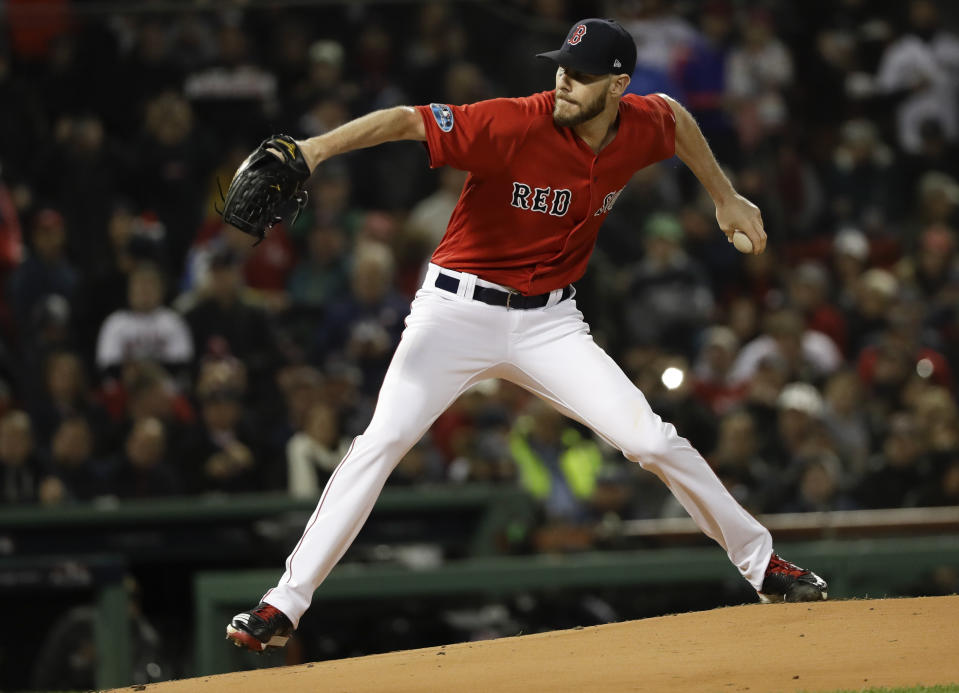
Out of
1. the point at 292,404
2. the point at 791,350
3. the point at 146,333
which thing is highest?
the point at 146,333

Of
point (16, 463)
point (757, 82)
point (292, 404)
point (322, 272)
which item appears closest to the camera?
point (16, 463)

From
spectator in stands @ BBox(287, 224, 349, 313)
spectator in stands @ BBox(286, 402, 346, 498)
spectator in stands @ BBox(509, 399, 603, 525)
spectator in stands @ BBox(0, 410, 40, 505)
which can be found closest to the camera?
spectator in stands @ BBox(0, 410, 40, 505)

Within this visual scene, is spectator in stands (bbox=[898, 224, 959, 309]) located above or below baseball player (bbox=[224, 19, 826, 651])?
below

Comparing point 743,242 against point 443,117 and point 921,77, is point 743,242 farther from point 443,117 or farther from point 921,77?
point 921,77

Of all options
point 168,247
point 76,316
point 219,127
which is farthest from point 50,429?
point 219,127

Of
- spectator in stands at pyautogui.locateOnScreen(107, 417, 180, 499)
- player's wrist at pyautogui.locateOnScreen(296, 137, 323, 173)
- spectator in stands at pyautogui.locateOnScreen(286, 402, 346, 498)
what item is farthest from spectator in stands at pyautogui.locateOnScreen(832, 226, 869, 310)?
player's wrist at pyautogui.locateOnScreen(296, 137, 323, 173)

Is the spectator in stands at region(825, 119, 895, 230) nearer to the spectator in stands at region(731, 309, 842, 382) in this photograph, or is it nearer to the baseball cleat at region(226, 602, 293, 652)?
the spectator in stands at region(731, 309, 842, 382)

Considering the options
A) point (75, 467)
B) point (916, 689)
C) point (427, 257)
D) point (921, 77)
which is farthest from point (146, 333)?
point (921, 77)

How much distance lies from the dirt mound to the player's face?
1.80 m

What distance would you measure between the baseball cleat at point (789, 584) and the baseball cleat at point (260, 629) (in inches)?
67.2

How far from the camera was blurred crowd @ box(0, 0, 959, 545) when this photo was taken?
9320 millimetres

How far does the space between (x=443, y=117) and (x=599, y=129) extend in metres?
0.61

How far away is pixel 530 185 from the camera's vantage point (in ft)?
17.0

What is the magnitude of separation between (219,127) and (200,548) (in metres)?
4.18
